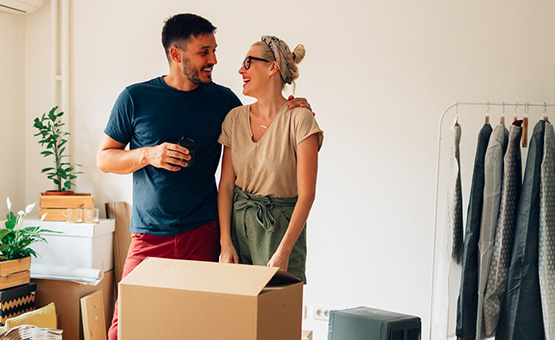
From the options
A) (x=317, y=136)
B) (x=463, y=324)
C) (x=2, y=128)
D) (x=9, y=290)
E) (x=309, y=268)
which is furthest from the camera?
(x=2, y=128)

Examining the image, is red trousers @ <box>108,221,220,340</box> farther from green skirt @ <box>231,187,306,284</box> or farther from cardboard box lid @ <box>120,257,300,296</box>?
cardboard box lid @ <box>120,257,300,296</box>

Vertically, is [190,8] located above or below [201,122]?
above

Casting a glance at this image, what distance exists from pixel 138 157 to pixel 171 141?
0.50 ft

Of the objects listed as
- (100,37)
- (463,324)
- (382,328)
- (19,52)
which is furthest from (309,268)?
(19,52)

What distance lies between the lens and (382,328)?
6.91 ft

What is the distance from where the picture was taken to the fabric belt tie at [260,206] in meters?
1.96

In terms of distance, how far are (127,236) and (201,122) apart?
59.6 inches

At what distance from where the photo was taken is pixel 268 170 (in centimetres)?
196

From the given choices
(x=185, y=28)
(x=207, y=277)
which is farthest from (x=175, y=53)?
(x=207, y=277)

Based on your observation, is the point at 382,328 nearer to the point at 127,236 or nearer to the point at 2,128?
the point at 127,236

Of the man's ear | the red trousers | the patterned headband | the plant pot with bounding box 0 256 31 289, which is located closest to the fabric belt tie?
the red trousers

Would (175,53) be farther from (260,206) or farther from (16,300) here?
(16,300)

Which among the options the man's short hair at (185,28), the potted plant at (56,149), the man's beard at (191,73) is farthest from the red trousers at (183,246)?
the potted plant at (56,149)

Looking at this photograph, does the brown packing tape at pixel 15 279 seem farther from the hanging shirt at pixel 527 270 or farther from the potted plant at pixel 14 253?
the hanging shirt at pixel 527 270
